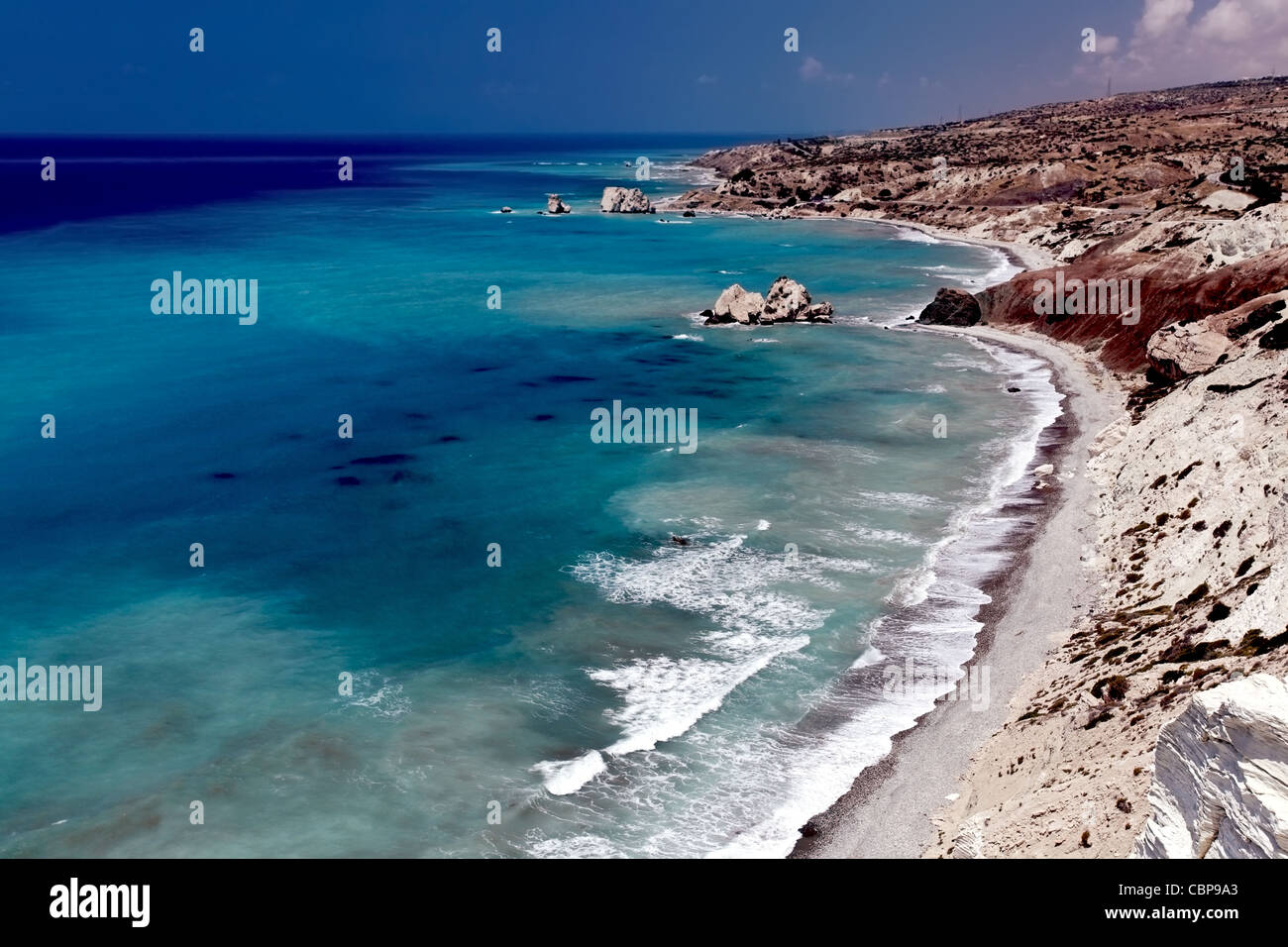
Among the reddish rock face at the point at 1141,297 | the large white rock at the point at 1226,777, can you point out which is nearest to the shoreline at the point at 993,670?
the large white rock at the point at 1226,777

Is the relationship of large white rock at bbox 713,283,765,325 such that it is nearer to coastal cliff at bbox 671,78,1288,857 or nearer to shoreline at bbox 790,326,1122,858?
coastal cliff at bbox 671,78,1288,857

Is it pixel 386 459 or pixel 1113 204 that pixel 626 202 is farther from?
pixel 386 459

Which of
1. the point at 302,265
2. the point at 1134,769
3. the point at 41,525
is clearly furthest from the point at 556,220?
the point at 1134,769

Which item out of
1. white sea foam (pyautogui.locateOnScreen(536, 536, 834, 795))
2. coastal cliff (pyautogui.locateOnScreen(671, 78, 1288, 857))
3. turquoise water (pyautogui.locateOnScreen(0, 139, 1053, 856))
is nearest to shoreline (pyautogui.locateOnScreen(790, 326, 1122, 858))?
coastal cliff (pyautogui.locateOnScreen(671, 78, 1288, 857))

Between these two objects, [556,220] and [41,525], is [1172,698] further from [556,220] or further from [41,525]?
[556,220]

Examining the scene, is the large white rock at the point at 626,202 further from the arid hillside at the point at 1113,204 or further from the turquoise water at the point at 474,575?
the turquoise water at the point at 474,575
